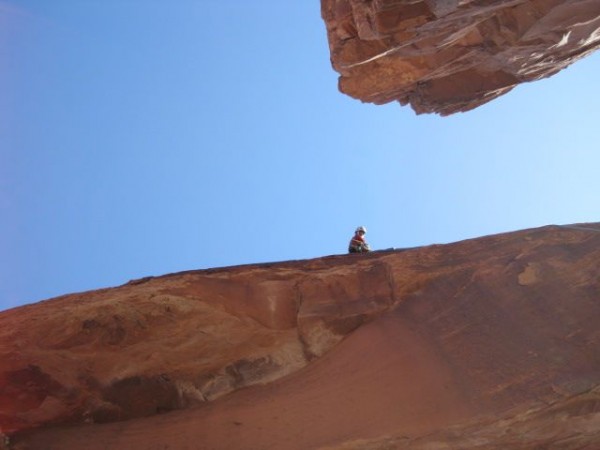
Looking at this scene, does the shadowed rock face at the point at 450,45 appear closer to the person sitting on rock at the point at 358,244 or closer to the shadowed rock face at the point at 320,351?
the person sitting on rock at the point at 358,244

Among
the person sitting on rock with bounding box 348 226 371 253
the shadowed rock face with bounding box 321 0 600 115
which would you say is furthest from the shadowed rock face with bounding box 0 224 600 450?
the shadowed rock face with bounding box 321 0 600 115

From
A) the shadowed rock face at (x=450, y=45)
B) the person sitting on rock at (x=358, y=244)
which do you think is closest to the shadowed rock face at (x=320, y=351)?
the person sitting on rock at (x=358, y=244)

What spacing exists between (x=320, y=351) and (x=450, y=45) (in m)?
12.0

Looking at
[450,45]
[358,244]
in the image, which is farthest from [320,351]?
[450,45]

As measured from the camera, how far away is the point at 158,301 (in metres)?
9.25

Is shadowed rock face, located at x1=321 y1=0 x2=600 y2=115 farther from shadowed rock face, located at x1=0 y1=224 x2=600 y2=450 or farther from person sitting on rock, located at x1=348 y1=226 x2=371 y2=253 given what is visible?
shadowed rock face, located at x1=0 y1=224 x2=600 y2=450

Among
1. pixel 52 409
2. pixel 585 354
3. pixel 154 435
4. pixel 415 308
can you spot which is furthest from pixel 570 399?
pixel 52 409

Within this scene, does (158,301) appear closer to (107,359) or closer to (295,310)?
(107,359)

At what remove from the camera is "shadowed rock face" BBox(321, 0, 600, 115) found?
51.3ft

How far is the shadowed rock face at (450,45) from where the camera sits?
15.6 metres

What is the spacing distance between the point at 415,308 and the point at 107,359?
4552 mm

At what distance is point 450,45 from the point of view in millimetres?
18172

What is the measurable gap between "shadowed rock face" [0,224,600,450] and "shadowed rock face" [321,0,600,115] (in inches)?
320

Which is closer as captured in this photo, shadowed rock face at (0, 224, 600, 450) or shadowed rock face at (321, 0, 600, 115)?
shadowed rock face at (0, 224, 600, 450)
